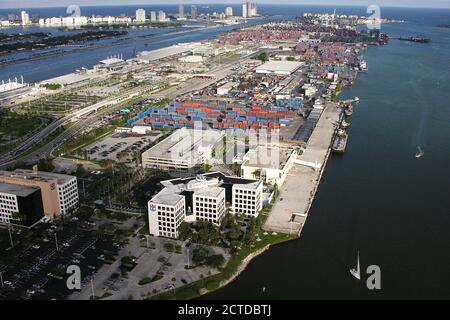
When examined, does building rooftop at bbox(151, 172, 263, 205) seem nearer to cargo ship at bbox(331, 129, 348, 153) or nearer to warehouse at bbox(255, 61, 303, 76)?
cargo ship at bbox(331, 129, 348, 153)

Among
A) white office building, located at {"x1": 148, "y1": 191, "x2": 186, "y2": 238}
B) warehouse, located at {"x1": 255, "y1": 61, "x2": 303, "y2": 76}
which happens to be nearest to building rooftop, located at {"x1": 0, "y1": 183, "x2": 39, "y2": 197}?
white office building, located at {"x1": 148, "y1": 191, "x2": 186, "y2": 238}

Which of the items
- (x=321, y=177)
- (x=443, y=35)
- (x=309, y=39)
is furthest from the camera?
(x=443, y=35)

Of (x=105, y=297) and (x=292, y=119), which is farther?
(x=292, y=119)

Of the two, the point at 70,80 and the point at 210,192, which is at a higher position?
the point at 70,80

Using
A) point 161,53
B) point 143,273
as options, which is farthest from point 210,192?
point 161,53

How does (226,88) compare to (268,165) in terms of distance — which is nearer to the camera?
(268,165)

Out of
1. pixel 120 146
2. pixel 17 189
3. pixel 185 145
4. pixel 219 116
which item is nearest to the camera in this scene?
pixel 17 189

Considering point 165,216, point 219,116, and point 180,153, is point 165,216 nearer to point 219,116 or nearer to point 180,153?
point 180,153

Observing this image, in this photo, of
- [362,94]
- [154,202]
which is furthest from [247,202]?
[362,94]

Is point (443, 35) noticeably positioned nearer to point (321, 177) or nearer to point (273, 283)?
point (321, 177)
